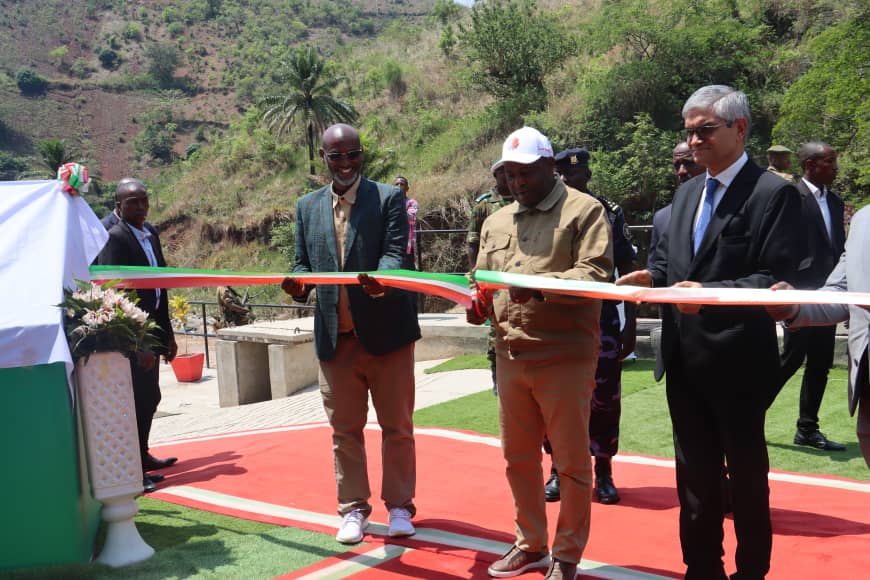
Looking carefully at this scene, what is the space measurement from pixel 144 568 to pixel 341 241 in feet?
6.54

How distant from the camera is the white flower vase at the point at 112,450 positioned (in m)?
4.14

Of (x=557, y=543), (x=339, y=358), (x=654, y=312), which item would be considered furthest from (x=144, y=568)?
(x=654, y=312)

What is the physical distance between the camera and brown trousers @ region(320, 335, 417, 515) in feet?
14.4

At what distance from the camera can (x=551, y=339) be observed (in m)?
3.49

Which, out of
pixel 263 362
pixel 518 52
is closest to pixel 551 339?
pixel 263 362

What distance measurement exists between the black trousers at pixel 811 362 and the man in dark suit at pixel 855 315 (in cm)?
289

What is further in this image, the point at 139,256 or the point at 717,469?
the point at 139,256

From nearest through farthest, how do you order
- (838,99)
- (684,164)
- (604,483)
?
(604,483) → (684,164) → (838,99)

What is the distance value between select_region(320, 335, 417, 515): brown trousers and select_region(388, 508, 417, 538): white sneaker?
48 millimetres

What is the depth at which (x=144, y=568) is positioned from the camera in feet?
13.4

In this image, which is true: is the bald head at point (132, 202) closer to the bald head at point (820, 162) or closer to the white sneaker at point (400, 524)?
the white sneaker at point (400, 524)

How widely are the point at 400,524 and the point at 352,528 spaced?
0.85ft

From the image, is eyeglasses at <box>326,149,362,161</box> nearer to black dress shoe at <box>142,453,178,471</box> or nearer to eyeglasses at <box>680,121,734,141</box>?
eyeglasses at <box>680,121,734,141</box>

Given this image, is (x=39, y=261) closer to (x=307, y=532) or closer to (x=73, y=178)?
(x=73, y=178)
